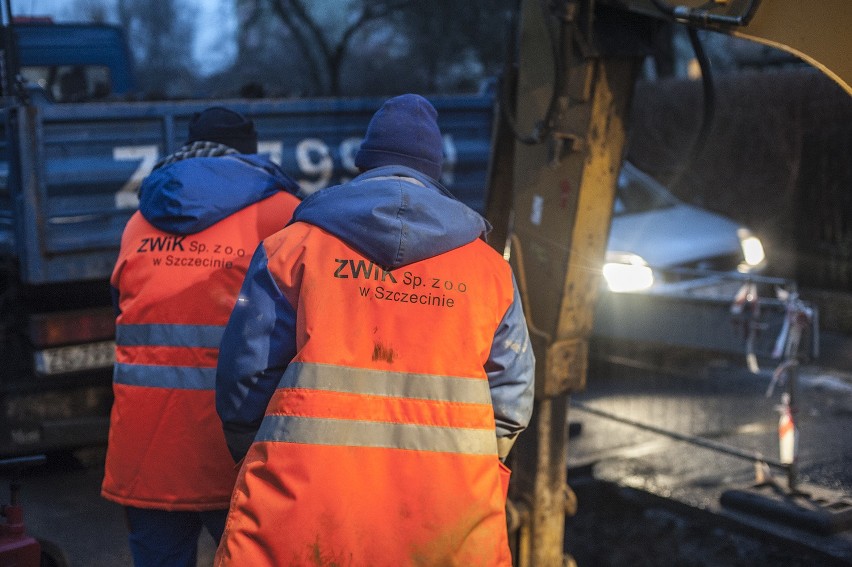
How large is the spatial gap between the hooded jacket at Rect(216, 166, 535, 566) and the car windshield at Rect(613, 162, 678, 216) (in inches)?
279

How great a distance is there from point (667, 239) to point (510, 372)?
649 cm

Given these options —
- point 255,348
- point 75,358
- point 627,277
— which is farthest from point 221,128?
point 627,277

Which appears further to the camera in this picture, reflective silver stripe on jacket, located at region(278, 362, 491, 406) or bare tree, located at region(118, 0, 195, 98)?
bare tree, located at region(118, 0, 195, 98)

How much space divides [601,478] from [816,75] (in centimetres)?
733

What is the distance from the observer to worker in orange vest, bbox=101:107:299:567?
3127 millimetres

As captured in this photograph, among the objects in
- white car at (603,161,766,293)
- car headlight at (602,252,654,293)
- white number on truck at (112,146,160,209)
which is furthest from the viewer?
white car at (603,161,766,293)

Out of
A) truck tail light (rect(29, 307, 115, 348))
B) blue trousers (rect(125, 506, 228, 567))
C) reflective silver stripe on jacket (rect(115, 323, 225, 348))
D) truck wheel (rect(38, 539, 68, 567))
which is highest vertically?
reflective silver stripe on jacket (rect(115, 323, 225, 348))

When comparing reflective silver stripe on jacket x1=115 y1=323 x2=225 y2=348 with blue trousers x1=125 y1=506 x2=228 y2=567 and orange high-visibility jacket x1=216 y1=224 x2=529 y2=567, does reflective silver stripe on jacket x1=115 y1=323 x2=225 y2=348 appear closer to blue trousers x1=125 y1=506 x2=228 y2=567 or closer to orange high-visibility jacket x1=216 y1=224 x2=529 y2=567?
blue trousers x1=125 y1=506 x2=228 y2=567

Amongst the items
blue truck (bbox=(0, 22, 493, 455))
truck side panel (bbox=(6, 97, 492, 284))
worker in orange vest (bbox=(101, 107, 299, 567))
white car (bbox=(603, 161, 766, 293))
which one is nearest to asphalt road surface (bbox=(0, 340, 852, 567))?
blue truck (bbox=(0, 22, 493, 455))

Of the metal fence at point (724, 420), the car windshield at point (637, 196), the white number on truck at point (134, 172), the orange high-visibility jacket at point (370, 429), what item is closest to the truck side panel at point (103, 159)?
the white number on truck at point (134, 172)

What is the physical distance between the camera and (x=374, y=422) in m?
2.36

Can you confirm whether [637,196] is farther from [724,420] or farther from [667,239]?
[724,420]

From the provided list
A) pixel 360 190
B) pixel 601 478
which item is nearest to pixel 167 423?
pixel 360 190

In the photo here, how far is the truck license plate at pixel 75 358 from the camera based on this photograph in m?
5.19
